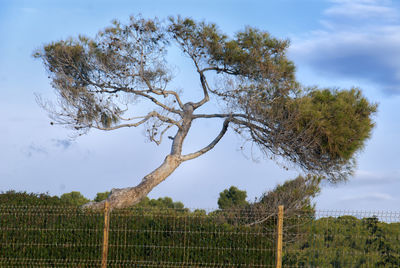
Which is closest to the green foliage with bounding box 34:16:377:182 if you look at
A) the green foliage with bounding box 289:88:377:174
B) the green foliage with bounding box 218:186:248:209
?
the green foliage with bounding box 289:88:377:174

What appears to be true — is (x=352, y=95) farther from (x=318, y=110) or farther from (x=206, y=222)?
(x=206, y=222)

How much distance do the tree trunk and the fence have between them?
5.43 metres

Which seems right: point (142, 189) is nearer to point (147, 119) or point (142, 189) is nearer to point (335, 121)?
point (147, 119)

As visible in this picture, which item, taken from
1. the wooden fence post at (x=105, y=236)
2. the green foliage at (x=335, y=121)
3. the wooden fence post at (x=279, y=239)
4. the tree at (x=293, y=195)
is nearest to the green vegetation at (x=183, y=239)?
the wooden fence post at (x=105, y=236)

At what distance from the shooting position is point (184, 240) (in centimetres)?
1016

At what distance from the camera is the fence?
31.7 ft

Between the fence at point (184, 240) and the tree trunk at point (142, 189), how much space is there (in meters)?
5.43

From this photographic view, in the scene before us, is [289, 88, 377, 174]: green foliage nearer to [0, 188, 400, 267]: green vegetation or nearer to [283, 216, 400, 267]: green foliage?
[0, 188, 400, 267]: green vegetation

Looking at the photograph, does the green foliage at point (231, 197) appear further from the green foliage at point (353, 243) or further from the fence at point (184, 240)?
the green foliage at point (353, 243)

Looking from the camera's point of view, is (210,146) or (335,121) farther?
A: (210,146)

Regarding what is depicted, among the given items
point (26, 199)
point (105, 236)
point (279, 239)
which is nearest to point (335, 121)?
point (279, 239)

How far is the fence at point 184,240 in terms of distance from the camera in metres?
9.66

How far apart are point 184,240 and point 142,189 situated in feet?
22.7

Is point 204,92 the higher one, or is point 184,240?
point 204,92
